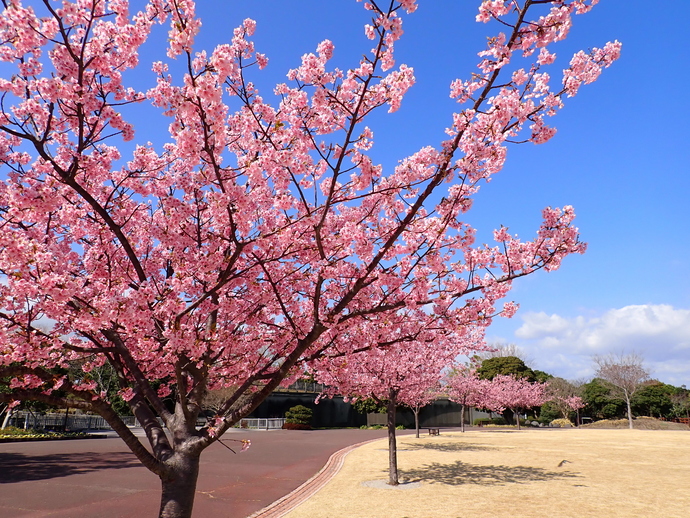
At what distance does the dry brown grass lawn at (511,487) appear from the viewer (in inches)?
367

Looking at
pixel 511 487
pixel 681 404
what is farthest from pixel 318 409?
pixel 681 404

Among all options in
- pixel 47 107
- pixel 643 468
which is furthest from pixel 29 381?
pixel 643 468

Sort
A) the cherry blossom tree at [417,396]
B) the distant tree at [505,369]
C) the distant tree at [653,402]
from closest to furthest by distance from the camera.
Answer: the cherry blossom tree at [417,396], the distant tree at [653,402], the distant tree at [505,369]

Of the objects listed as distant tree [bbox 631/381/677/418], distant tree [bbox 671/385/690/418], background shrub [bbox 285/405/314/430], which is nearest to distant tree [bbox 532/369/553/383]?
distant tree [bbox 631/381/677/418]

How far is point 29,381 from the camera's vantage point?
5297 millimetres

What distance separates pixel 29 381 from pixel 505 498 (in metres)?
10.2

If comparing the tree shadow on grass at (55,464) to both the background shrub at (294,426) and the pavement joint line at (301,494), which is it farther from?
the background shrub at (294,426)

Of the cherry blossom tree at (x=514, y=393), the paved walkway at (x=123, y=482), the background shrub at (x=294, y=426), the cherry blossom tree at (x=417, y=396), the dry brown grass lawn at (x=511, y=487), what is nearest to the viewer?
the paved walkway at (x=123, y=482)

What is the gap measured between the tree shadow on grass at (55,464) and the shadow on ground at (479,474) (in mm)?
9953

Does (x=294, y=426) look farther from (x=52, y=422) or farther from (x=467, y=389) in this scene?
(x=52, y=422)

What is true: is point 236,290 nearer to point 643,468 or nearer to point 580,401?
point 643,468

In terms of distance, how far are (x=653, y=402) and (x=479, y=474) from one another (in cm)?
4919

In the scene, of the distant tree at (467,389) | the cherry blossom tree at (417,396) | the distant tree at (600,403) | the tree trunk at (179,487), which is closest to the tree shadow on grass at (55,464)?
the tree trunk at (179,487)

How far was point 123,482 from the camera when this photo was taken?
12.0m
